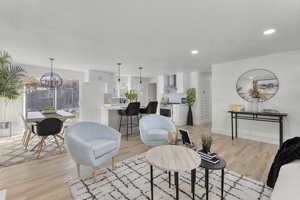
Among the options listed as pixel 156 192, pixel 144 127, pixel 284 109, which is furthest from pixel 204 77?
pixel 156 192

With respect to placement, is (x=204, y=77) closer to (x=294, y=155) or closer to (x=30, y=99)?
(x=294, y=155)

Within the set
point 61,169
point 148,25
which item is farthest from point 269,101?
point 61,169

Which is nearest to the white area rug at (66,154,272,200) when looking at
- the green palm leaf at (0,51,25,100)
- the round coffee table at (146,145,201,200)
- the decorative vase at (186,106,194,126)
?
the round coffee table at (146,145,201,200)

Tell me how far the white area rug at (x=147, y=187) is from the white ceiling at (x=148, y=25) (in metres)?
2.32

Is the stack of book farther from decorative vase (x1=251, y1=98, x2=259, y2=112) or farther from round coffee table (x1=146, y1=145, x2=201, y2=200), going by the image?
decorative vase (x1=251, y1=98, x2=259, y2=112)

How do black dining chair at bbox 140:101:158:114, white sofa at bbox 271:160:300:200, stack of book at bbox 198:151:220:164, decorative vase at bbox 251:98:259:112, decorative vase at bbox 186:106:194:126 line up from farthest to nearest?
decorative vase at bbox 186:106:194:126
black dining chair at bbox 140:101:158:114
decorative vase at bbox 251:98:259:112
stack of book at bbox 198:151:220:164
white sofa at bbox 271:160:300:200

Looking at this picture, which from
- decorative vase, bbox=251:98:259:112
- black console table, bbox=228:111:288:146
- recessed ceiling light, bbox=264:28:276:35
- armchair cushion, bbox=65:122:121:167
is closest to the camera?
armchair cushion, bbox=65:122:121:167

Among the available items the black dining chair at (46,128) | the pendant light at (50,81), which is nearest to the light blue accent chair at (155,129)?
the black dining chair at (46,128)

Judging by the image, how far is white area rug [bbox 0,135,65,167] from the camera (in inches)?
108

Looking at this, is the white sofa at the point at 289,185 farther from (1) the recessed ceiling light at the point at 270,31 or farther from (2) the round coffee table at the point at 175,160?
(1) the recessed ceiling light at the point at 270,31

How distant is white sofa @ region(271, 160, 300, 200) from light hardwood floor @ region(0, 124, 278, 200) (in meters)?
0.90

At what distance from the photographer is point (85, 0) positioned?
5.12 feet

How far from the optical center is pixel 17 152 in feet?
10.3

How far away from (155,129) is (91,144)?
148 centimetres
